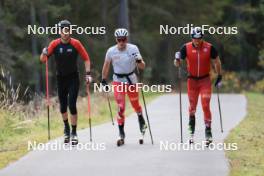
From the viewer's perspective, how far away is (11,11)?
3597 cm

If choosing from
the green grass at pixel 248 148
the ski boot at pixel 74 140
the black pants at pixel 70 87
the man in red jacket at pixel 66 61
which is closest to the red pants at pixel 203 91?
the green grass at pixel 248 148

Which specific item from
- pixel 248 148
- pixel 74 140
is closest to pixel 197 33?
pixel 248 148

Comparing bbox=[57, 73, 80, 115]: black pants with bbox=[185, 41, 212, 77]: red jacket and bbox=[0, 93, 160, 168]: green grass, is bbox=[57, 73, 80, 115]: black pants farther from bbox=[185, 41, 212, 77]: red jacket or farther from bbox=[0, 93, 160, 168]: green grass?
bbox=[185, 41, 212, 77]: red jacket

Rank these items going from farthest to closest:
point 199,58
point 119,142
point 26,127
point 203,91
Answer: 1. point 26,127
2. point 119,142
3. point 203,91
4. point 199,58

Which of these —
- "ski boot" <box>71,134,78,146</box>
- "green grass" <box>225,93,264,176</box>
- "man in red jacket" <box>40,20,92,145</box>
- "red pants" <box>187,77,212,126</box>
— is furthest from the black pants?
"green grass" <box>225,93,264,176</box>

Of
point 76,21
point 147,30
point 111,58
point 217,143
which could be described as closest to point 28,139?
point 111,58

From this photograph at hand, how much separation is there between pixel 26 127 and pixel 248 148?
575cm

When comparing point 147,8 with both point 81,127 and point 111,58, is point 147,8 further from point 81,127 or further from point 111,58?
point 111,58

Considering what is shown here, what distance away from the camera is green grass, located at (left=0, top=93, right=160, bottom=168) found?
12559 millimetres

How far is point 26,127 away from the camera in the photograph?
16391mm

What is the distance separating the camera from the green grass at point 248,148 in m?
10.5

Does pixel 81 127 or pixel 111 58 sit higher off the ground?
pixel 111 58

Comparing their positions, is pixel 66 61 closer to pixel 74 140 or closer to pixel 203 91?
pixel 74 140

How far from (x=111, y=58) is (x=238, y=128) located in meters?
4.58
